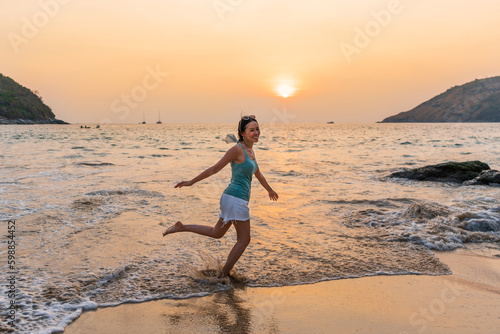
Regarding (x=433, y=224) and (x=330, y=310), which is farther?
(x=433, y=224)

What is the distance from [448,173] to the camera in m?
13.5

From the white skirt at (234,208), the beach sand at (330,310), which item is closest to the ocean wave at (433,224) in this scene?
the beach sand at (330,310)

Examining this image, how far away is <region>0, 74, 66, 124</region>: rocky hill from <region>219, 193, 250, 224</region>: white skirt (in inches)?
6274

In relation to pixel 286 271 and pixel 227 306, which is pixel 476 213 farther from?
pixel 227 306

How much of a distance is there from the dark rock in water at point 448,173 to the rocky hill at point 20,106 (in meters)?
156

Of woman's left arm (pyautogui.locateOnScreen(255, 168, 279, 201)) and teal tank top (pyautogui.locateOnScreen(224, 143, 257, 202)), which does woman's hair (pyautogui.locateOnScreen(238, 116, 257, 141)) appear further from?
woman's left arm (pyautogui.locateOnScreen(255, 168, 279, 201))

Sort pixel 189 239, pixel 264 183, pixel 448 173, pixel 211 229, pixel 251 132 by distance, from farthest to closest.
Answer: pixel 448 173
pixel 189 239
pixel 264 183
pixel 211 229
pixel 251 132

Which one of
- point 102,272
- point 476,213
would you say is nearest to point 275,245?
point 102,272

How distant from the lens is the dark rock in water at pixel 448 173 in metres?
13.2

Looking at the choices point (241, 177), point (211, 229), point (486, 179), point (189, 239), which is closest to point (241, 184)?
point (241, 177)

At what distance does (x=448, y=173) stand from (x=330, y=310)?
11.8 metres

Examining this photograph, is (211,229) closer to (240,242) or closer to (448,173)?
(240,242)

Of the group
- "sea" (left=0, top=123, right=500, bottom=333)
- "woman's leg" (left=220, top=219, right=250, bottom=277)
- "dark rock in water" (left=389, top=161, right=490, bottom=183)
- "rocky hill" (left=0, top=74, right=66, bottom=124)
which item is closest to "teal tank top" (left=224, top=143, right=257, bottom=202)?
"woman's leg" (left=220, top=219, right=250, bottom=277)

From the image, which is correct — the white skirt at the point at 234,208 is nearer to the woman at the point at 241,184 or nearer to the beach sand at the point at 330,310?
the woman at the point at 241,184
